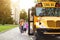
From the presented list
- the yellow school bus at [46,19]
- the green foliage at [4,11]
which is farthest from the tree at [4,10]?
the yellow school bus at [46,19]

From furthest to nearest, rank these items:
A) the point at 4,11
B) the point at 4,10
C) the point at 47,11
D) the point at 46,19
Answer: the point at 4,10 → the point at 4,11 → the point at 47,11 → the point at 46,19

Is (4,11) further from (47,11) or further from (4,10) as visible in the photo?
(47,11)

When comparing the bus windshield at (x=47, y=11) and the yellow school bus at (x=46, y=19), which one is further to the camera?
the bus windshield at (x=47, y=11)

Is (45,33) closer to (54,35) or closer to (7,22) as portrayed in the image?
(54,35)

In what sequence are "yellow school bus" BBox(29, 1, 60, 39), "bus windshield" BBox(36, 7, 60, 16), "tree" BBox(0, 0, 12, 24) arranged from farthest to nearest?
"tree" BBox(0, 0, 12, 24), "bus windshield" BBox(36, 7, 60, 16), "yellow school bus" BBox(29, 1, 60, 39)

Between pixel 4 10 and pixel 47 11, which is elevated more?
pixel 47 11

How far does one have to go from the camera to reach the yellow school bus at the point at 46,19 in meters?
17.0

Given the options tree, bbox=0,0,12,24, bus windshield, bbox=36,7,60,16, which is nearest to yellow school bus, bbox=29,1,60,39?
bus windshield, bbox=36,7,60,16

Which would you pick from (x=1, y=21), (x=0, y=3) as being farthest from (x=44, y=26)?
(x=1, y=21)

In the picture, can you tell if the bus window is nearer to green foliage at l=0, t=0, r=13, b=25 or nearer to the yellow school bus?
the yellow school bus

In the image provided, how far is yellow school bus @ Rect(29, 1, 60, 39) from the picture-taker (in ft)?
55.7

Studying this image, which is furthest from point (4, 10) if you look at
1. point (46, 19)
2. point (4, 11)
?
point (46, 19)

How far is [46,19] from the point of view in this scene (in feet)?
56.7

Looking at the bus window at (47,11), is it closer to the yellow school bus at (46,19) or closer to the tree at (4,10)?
the yellow school bus at (46,19)
